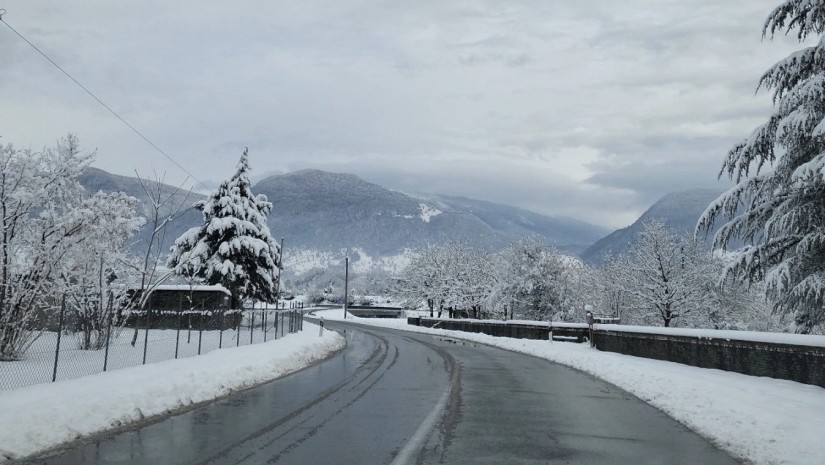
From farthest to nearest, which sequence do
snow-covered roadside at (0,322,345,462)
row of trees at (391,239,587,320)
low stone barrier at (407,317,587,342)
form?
row of trees at (391,239,587,320) → low stone barrier at (407,317,587,342) → snow-covered roadside at (0,322,345,462)

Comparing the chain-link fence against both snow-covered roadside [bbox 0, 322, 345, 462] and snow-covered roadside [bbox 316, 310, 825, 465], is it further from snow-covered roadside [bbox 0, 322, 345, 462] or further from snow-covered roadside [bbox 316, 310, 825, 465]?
snow-covered roadside [bbox 316, 310, 825, 465]

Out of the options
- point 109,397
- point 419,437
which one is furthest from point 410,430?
point 109,397

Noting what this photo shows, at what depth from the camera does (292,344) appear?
1068 inches

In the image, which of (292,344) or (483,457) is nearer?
(483,457)

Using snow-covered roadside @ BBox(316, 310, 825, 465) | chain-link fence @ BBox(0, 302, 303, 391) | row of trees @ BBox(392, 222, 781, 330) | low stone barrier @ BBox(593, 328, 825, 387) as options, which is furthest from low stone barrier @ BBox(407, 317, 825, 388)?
row of trees @ BBox(392, 222, 781, 330)

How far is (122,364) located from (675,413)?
13.5 m

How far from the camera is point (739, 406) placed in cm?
1131

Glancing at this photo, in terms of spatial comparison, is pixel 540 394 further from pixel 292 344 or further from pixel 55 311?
pixel 55 311

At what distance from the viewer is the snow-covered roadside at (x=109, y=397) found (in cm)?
851

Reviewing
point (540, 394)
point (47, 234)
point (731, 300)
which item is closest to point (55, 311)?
point (47, 234)

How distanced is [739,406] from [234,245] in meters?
41.2

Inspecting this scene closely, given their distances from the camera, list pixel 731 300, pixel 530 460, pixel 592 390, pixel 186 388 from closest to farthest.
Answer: pixel 530 460 → pixel 186 388 → pixel 592 390 → pixel 731 300

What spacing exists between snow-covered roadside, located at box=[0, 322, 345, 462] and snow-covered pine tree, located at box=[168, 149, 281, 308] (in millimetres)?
30064

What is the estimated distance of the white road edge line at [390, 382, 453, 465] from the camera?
7844mm
